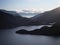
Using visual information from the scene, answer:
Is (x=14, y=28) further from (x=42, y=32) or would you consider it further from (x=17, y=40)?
(x=42, y=32)

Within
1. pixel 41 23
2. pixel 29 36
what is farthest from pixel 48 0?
pixel 29 36

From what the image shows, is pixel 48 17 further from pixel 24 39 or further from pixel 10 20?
pixel 10 20

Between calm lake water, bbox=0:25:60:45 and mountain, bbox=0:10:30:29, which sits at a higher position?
mountain, bbox=0:10:30:29

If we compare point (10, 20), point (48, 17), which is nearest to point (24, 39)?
point (10, 20)

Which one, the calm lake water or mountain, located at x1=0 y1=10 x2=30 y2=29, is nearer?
the calm lake water

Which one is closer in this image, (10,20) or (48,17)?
(48,17)

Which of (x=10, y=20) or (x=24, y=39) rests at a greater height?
(x=10, y=20)
